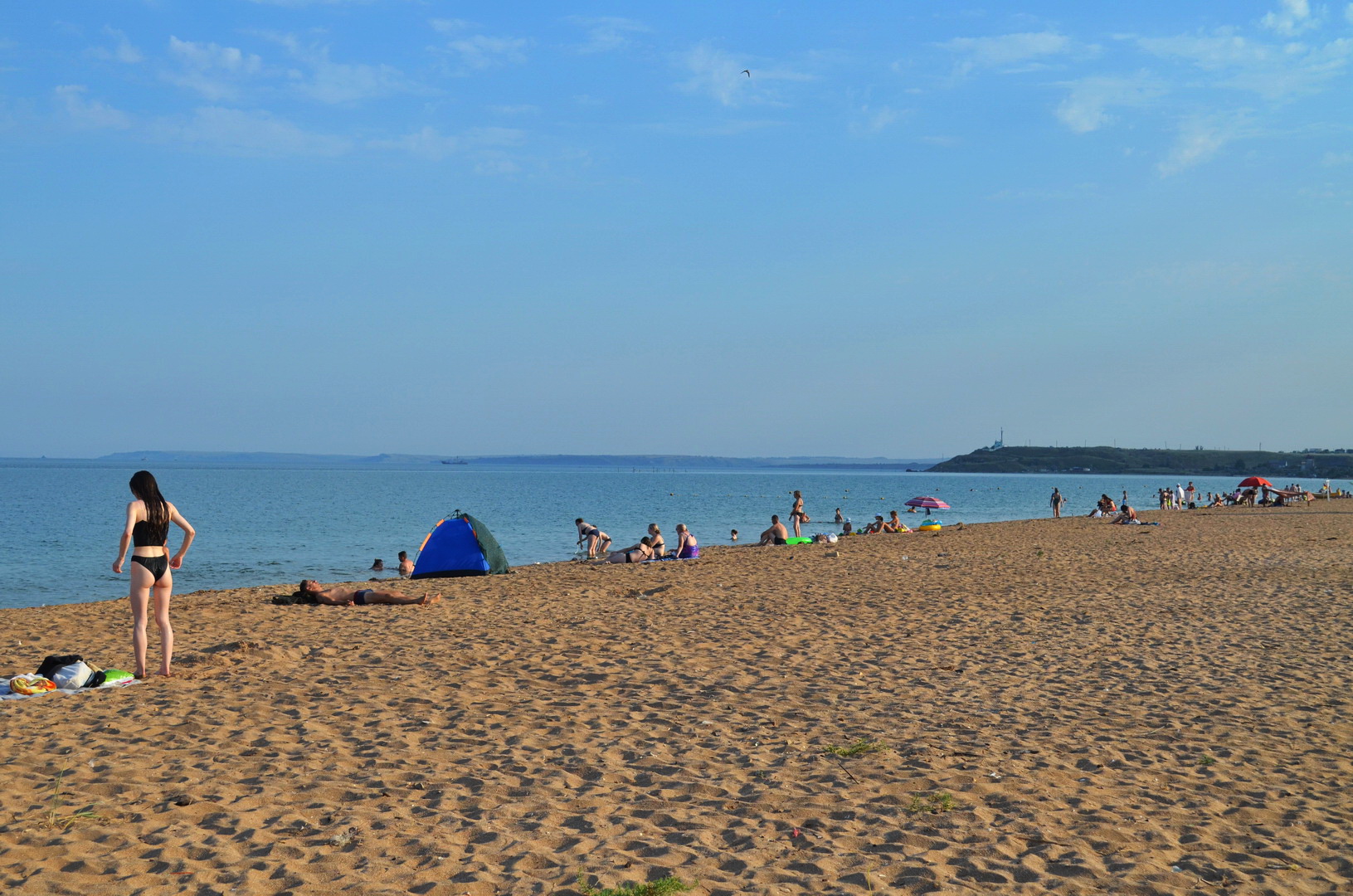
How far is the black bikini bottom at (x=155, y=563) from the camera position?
8.14 meters

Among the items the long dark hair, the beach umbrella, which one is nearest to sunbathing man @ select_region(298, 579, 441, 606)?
the long dark hair

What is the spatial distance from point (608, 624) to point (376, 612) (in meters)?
3.62

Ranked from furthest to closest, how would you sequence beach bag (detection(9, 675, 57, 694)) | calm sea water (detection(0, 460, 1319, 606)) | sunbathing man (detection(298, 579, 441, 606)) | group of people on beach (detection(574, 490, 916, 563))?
calm sea water (detection(0, 460, 1319, 606)), group of people on beach (detection(574, 490, 916, 563)), sunbathing man (detection(298, 579, 441, 606)), beach bag (detection(9, 675, 57, 694))

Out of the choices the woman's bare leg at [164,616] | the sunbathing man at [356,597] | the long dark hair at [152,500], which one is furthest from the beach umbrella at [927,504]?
the long dark hair at [152,500]

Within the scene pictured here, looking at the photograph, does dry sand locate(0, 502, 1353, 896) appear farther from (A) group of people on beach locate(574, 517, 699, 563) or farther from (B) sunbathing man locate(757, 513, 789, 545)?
(B) sunbathing man locate(757, 513, 789, 545)

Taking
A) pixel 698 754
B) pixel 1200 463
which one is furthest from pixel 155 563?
pixel 1200 463

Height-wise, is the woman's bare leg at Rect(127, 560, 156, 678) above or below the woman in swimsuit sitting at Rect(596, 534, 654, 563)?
above

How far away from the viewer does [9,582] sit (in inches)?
898

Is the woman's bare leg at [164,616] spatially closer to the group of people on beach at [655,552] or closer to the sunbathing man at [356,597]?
the sunbathing man at [356,597]

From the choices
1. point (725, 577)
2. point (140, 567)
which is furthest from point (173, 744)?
point (725, 577)

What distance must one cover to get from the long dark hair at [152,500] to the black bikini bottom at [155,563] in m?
0.28

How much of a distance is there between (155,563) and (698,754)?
525cm

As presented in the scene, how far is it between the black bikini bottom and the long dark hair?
0.28 m

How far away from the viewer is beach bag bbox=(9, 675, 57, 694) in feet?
25.9
